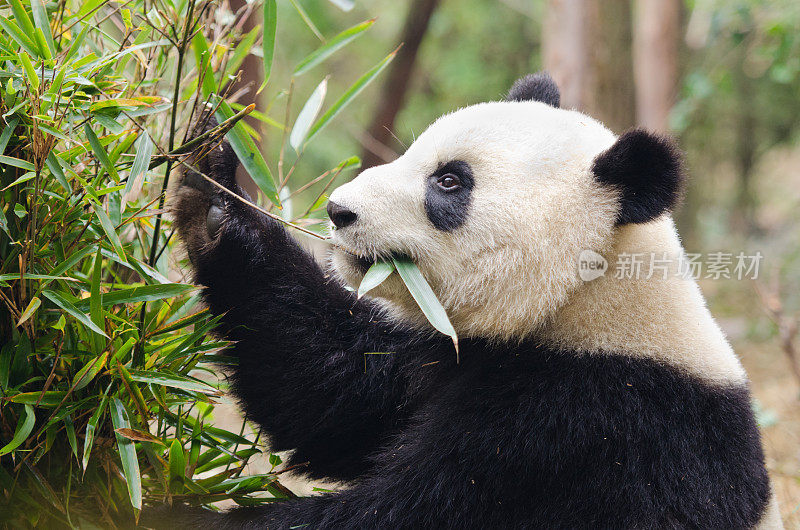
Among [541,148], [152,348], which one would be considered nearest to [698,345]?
[541,148]

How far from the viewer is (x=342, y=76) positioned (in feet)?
52.8

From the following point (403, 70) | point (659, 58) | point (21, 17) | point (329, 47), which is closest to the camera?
point (21, 17)

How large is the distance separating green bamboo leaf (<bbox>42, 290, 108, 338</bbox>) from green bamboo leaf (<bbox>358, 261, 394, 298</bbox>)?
774mm

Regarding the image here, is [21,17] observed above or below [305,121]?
above

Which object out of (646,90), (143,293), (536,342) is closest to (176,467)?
(143,293)

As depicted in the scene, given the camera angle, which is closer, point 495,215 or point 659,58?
point 495,215

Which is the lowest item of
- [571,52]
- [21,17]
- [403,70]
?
[571,52]

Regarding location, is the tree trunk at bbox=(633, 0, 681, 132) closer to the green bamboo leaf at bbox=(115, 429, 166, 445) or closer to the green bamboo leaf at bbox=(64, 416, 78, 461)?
the green bamboo leaf at bbox=(115, 429, 166, 445)

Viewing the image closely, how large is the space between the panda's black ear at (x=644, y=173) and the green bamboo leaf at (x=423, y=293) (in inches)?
27.2

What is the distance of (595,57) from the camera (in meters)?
7.20

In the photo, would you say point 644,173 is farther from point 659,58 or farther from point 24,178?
point 659,58

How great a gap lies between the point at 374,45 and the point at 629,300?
13.5 m

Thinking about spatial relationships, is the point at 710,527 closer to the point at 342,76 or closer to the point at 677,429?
the point at 677,429

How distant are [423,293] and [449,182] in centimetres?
42
